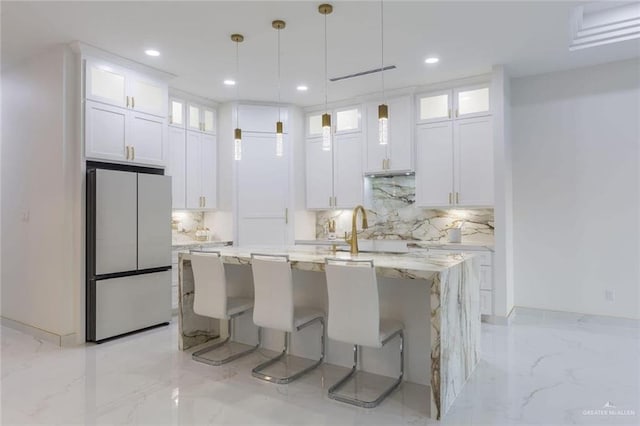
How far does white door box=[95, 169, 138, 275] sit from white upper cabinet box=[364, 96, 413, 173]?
9.77ft

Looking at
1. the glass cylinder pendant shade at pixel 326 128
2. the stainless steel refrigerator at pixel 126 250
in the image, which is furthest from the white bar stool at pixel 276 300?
the stainless steel refrigerator at pixel 126 250

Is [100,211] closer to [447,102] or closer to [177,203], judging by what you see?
[177,203]

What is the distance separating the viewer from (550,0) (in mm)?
3178

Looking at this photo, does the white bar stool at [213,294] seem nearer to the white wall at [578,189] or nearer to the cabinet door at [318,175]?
the cabinet door at [318,175]

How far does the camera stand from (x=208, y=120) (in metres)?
5.74

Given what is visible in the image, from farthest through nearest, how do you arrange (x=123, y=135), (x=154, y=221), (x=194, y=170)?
(x=194, y=170)
(x=154, y=221)
(x=123, y=135)

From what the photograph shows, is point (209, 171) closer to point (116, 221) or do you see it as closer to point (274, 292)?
point (116, 221)

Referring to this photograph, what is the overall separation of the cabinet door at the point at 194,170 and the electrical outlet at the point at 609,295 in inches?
198

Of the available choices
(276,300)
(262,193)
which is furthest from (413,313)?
(262,193)

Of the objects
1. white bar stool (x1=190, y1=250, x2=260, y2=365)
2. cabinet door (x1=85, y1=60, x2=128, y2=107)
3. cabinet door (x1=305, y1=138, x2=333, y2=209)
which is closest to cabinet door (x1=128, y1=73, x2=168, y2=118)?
cabinet door (x1=85, y1=60, x2=128, y2=107)

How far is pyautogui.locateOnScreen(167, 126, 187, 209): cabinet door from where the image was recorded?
17.0ft

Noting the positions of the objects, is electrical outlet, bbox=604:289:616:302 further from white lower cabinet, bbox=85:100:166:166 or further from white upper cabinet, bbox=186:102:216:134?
white upper cabinet, bbox=186:102:216:134

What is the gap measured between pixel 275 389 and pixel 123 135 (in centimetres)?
299

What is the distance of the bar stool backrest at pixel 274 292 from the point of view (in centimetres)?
292
